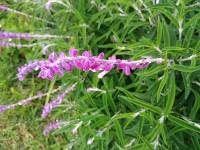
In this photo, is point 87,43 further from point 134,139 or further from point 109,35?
point 134,139

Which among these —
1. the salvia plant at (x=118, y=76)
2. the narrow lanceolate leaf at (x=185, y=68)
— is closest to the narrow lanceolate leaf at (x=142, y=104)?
the salvia plant at (x=118, y=76)

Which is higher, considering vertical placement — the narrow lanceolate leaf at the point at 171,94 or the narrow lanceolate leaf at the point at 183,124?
the narrow lanceolate leaf at the point at 171,94

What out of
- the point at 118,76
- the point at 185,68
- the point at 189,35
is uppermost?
the point at 189,35

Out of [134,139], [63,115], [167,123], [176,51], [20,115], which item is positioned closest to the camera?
[176,51]

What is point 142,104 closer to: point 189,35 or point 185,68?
point 185,68

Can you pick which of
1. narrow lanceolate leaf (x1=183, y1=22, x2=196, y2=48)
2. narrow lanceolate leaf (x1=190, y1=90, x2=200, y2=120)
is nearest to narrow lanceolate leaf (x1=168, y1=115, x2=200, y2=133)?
narrow lanceolate leaf (x1=190, y1=90, x2=200, y2=120)

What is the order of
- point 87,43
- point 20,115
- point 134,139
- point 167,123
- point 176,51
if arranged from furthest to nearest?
1. point 20,115
2. point 87,43
3. point 134,139
4. point 167,123
5. point 176,51

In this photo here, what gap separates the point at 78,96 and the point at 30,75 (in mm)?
1386

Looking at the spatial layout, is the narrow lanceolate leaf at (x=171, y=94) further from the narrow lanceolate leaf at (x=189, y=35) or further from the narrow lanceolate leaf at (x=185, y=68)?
the narrow lanceolate leaf at (x=189, y=35)

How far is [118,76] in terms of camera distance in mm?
2926

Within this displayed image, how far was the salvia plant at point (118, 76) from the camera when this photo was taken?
2.06 meters

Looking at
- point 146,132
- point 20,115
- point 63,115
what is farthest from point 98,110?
point 20,115

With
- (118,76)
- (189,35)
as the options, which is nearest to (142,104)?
(189,35)

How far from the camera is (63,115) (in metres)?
3.75
